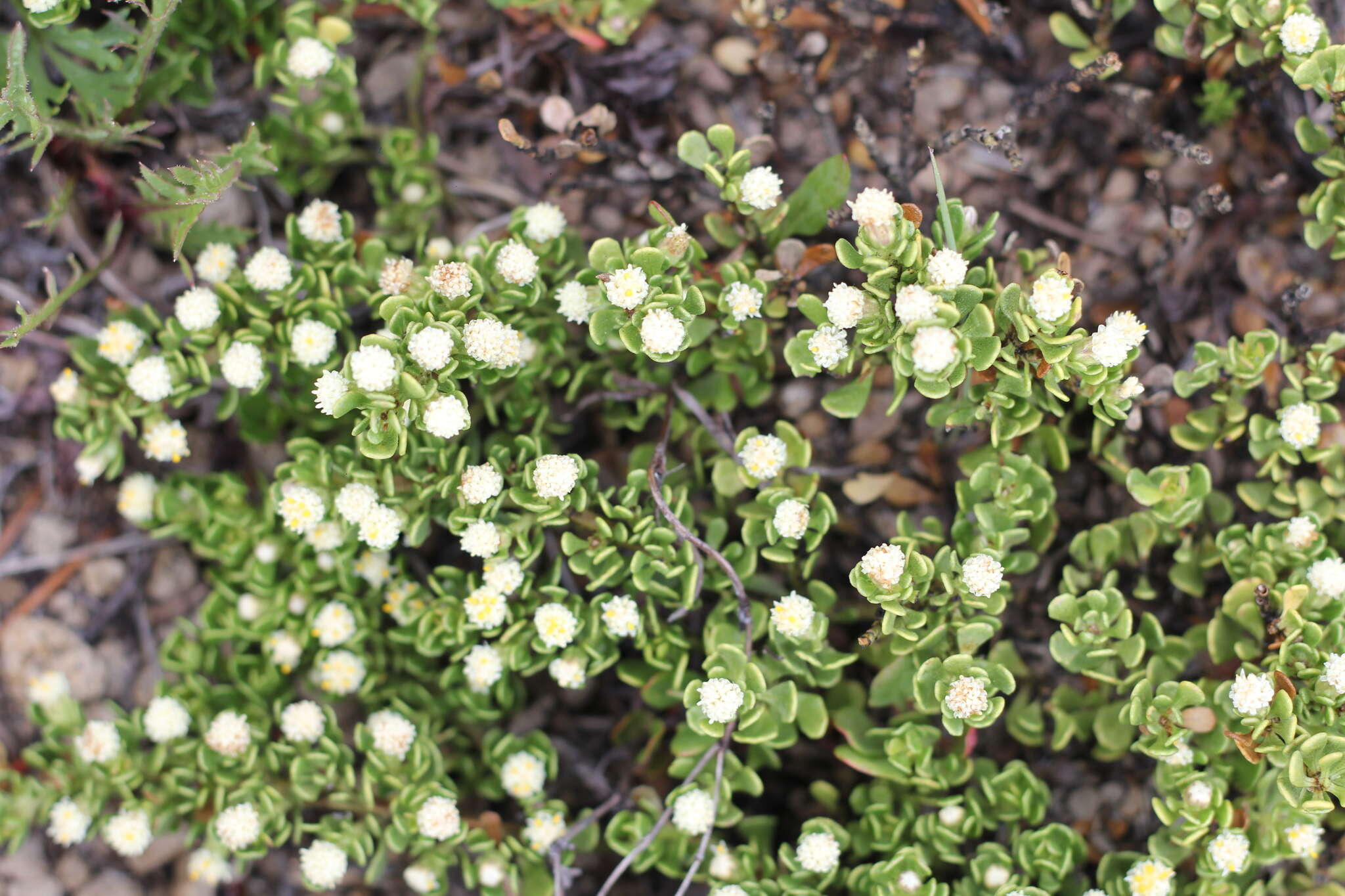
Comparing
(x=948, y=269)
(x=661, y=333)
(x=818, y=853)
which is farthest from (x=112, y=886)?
(x=948, y=269)

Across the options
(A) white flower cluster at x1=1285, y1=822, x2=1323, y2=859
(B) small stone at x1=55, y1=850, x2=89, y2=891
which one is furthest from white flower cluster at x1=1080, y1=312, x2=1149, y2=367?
(B) small stone at x1=55, y1=850, x2=89, y2=891

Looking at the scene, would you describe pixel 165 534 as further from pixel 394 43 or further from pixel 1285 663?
pixel 1285 663

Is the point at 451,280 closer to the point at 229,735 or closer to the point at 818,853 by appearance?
the point at 229,735

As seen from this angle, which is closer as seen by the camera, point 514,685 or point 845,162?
point 845,162

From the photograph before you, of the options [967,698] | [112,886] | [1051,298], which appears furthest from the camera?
[112,886]

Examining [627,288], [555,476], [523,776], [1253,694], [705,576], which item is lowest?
[523,776]

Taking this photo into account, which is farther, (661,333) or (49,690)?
(49,690)

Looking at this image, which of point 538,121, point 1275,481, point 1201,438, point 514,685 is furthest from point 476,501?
point 1275,481

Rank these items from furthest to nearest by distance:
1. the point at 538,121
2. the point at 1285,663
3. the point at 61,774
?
1. the point at 538,121
2. the point at 61,774
3. the point at 1285,663

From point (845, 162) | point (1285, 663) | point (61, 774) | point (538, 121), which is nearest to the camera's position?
point (1285, 663)
